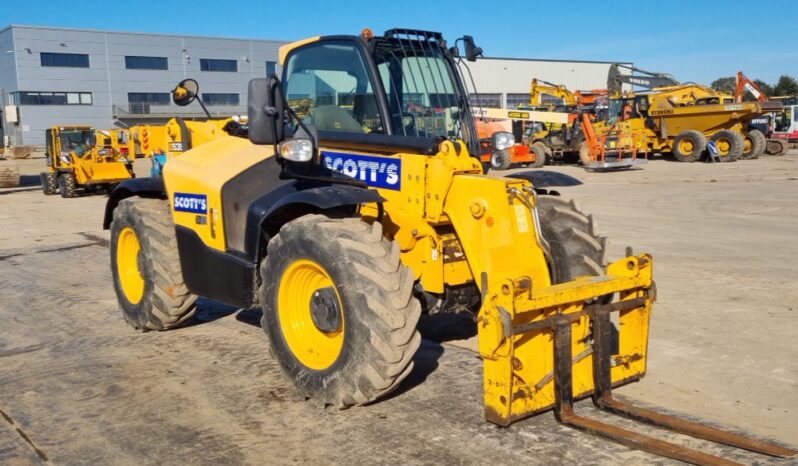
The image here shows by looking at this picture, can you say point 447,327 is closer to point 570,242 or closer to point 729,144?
point 570,242

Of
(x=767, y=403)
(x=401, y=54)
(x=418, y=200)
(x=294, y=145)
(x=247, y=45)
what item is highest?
(x=247, y=45)

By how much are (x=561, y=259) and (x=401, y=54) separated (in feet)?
5.86

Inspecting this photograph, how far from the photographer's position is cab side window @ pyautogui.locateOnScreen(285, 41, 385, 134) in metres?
5.14

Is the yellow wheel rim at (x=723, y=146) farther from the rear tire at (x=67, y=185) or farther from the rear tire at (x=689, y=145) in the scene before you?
the rear tire at (x=67, y=185)

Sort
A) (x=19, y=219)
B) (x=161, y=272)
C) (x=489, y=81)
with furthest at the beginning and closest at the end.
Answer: (x=489, y=81), (x=19, y=219), (x=161, y=272)

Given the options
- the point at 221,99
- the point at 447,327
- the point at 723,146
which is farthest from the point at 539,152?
the point at 221,99

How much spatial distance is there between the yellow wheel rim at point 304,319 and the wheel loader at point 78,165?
60.8 ft

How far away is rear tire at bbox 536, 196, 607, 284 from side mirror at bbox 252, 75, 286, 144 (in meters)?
1.92

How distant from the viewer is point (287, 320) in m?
4.87

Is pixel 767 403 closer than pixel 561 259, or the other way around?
pixel 767 403

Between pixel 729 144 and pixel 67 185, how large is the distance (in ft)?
Result: 70.5

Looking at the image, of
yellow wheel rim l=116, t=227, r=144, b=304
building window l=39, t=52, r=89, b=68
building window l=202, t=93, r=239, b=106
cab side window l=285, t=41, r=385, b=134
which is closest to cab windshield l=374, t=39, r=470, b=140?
cab side window l=285, t=41, r=385, b=134

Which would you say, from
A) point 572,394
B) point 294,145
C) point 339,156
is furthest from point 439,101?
point 572,394

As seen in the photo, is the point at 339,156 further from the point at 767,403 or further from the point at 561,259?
the point at 767,403
